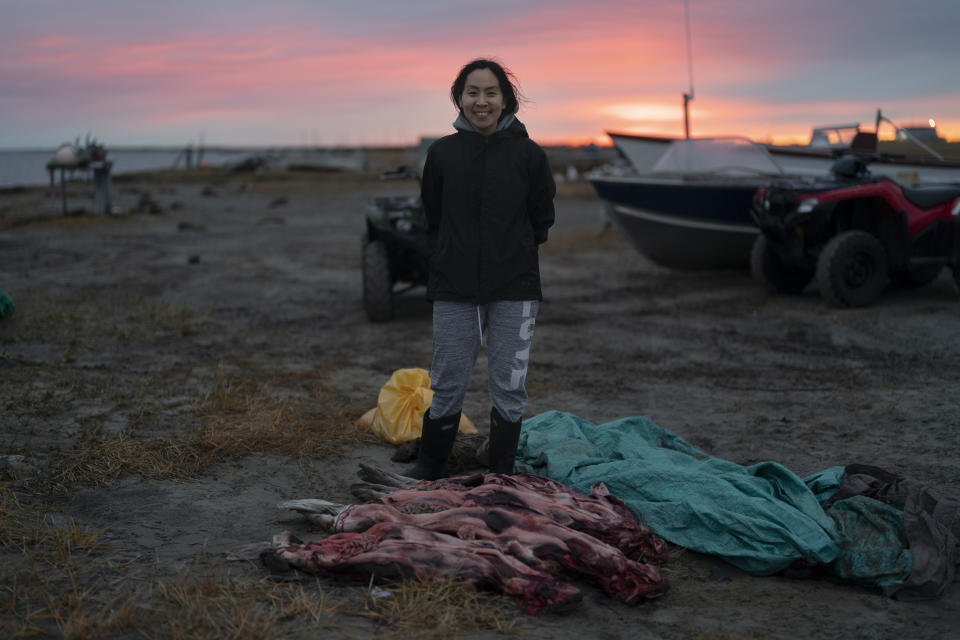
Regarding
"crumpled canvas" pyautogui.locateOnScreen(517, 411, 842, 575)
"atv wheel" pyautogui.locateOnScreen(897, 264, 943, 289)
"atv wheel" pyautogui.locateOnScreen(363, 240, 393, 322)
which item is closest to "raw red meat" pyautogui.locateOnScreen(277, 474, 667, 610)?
"crumpled canvas" pyautogui.locateOnScreen(517, 411, 842, 575)

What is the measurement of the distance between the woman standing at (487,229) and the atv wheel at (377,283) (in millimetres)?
4718

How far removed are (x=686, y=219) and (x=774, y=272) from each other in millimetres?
1738

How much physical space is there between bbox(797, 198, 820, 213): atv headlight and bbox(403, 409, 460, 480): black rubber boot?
6093mm

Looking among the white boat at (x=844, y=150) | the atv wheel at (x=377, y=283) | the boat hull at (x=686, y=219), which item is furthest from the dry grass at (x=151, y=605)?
the white boat at (x=844, y=150)

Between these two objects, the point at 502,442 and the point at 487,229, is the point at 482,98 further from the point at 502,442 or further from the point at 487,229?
the point at 502,442

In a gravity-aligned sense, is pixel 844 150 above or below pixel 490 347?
above

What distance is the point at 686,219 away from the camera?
11492mm

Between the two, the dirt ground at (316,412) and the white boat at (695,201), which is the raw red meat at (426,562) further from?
the white boat at (695,201)

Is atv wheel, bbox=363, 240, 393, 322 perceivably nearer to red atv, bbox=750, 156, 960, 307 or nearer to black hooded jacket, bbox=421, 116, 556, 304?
red atv, bbox=750, 156, 960, 307

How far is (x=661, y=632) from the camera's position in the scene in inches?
112

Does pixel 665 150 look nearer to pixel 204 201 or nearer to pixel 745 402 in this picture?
pixel 745 402

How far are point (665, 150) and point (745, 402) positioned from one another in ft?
28.3

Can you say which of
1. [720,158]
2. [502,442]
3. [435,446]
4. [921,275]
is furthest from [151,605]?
[720,158]

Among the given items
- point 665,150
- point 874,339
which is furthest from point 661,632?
point 665,150
